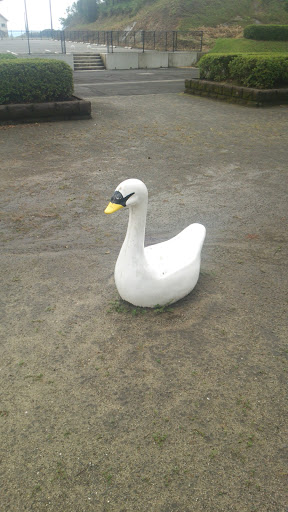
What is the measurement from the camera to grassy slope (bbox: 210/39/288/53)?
72.3 feet

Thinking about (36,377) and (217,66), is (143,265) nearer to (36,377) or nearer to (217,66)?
(36,377)

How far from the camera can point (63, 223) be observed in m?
4.97

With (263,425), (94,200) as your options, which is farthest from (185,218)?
(263,425)

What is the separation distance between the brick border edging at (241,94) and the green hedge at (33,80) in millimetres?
5079

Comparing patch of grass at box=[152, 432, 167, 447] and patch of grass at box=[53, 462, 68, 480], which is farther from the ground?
patch of grass at box=[152, 432, 167, 447]

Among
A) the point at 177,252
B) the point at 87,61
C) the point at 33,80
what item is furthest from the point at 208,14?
the point at 177,252

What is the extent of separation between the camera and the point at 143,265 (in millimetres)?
3182

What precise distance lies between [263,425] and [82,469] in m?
1.06

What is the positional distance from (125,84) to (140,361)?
15552mm

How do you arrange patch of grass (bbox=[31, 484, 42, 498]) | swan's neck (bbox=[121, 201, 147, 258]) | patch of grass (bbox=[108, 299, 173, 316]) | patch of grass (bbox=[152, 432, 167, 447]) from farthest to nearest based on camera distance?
patch of grass (bbox=[108, 299, 173, 316]) → swan's neck (bbox=[121, 201, 147, 258]) → patch of grass (bbox=[152, 432, 167, 447]) → patch of grass (bbox=[31, 484, 42, 498])

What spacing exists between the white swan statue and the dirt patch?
6.3 inches

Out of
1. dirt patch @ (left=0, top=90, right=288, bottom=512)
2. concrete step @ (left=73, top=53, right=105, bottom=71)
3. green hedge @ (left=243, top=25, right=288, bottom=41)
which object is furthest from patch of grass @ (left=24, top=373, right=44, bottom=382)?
green hedge @ (left=243, top=25, right=288, bottom=41)

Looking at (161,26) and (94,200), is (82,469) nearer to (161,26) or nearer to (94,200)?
(94,200)

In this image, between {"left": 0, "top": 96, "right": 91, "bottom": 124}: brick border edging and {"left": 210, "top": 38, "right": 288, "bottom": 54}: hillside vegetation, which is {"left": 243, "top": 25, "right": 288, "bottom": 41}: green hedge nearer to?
{"left": 210, "top": 38, "right": 288, "bottom": 54}: hillside vegetation
